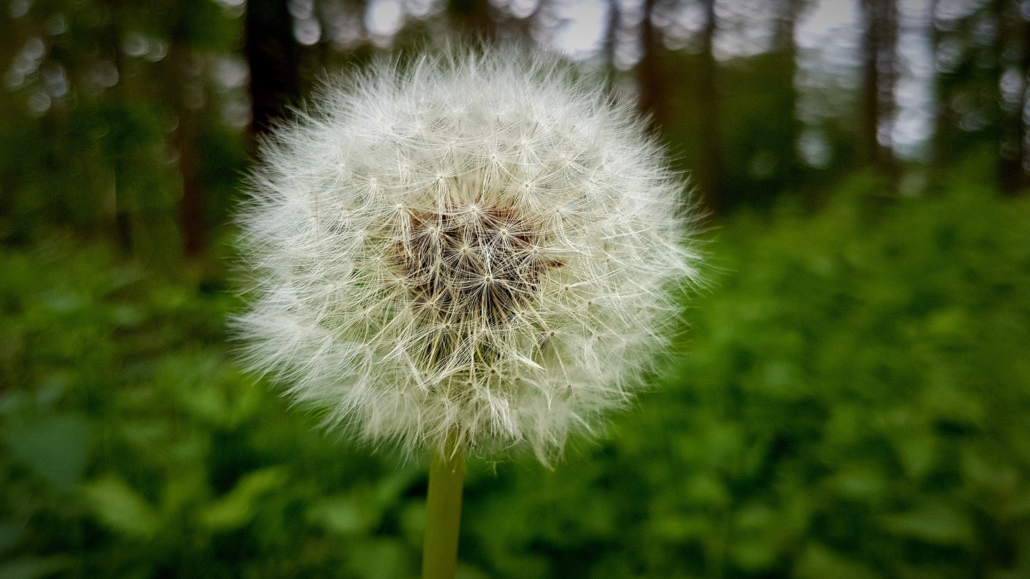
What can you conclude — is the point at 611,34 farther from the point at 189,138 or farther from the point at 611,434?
the point at 611,434

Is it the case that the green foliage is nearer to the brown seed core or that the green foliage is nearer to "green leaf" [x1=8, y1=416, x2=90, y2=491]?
"green leaf" [x1=8, y1=416, x2=90, y2=491]

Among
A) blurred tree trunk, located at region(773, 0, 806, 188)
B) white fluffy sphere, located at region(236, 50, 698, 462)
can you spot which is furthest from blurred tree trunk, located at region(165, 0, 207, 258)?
blurred tree trunk, located at region(773, 0, 806, 188)

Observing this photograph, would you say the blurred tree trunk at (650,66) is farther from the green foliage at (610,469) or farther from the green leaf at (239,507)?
the green leaf at (239,507)

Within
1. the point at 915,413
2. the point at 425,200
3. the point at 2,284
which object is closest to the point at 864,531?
the point at 915,413

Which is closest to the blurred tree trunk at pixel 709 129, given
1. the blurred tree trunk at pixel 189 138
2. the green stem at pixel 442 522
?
the blurred tree trunk at pixel 189 138

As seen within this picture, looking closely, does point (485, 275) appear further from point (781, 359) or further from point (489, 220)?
point (781, 359)

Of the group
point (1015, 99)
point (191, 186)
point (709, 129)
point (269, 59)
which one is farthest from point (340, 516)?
point (1015, 99)
